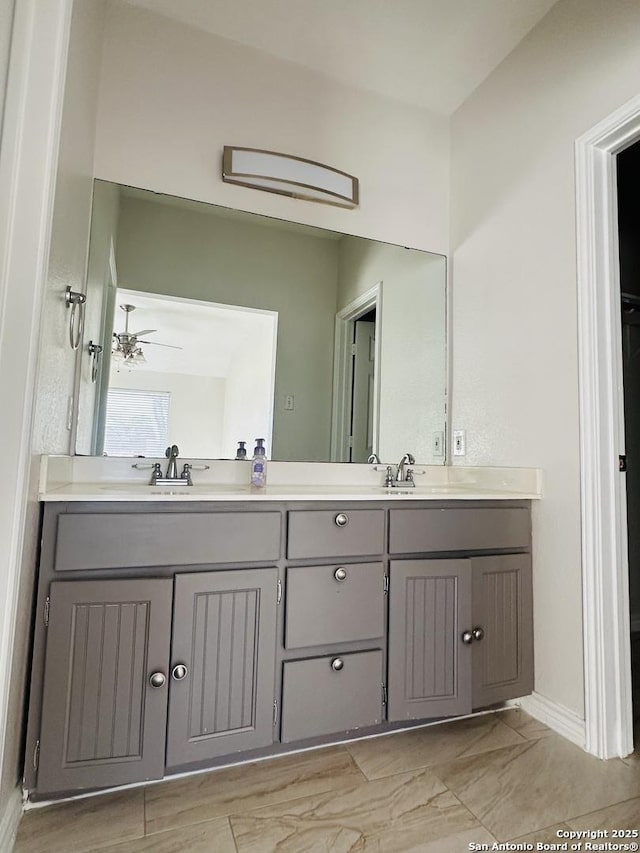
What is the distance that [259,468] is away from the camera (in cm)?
188

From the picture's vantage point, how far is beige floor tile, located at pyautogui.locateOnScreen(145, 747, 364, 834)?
1.21 metres

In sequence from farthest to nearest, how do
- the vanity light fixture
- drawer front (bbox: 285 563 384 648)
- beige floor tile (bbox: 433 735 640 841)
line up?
the vanity light fixture, drawer front (bbox: 285 563 384 648), beige floor tile (bbox: 433 735 640 841)

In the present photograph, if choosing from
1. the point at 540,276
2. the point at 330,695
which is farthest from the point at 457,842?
the point at 540,276

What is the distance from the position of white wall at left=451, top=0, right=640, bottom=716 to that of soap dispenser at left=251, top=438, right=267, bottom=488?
3.06 ft

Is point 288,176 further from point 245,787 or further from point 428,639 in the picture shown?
point 245,787

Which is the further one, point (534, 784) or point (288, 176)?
point (288, 176)

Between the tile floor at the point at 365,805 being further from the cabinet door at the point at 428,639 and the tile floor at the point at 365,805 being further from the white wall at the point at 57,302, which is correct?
the white wall at the point at 57,302

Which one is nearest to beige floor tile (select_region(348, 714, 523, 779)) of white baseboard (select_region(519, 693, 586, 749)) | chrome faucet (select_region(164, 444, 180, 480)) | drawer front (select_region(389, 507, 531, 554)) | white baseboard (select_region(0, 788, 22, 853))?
white baseboard (select_region(519, 693, 586, 749))

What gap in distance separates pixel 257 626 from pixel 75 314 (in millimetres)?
1121

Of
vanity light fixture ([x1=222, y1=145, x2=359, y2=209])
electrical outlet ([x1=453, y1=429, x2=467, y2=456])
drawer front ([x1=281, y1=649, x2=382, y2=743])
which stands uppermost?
vanity light fixture ([x1=222, y1=145, x2=359, y2=209])

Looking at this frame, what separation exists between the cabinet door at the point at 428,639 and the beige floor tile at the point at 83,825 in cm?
76

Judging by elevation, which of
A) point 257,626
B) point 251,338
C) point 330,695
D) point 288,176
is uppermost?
point 288,176

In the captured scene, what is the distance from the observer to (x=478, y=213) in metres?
2.21

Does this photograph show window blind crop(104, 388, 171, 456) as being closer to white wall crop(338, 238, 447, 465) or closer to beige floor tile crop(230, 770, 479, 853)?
white wall crop(338, 238, 447, 465)
